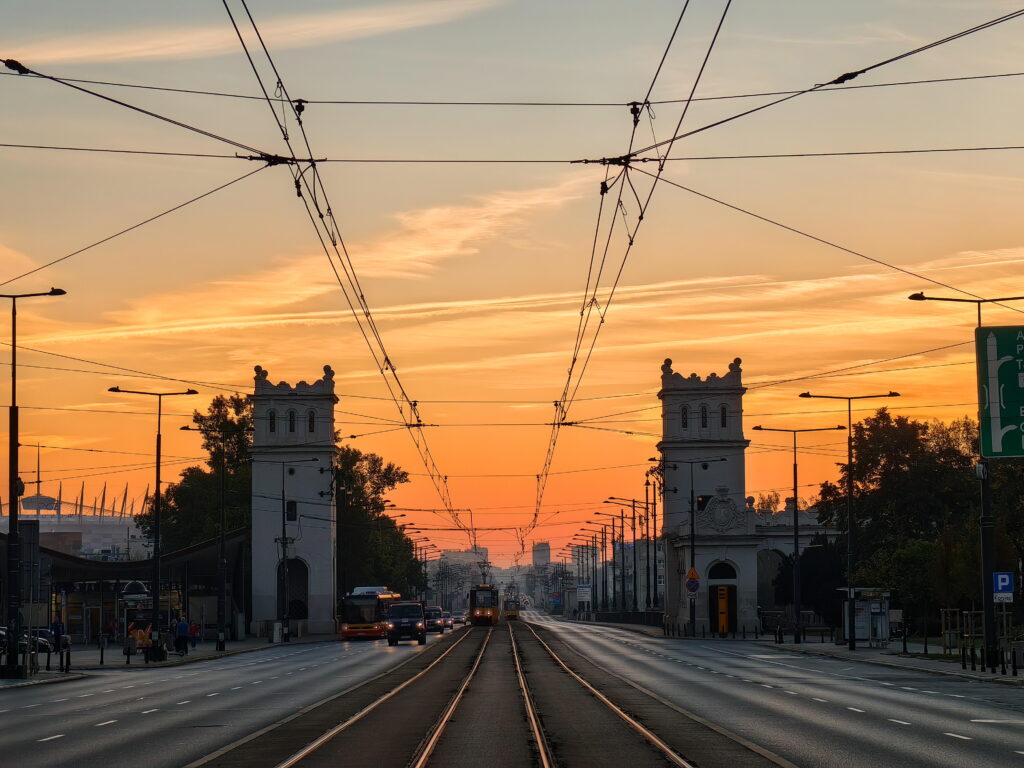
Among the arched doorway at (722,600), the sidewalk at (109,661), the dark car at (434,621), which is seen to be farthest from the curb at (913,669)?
the dark car at (434,621)

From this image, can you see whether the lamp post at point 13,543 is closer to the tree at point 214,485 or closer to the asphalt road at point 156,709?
the asphalt road at point 156,709

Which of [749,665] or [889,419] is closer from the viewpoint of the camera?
[749,665]

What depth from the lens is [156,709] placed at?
3050 cm

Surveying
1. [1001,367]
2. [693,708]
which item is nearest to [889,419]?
[1001,367]

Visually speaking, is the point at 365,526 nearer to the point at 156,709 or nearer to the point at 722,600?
the point at 722,600

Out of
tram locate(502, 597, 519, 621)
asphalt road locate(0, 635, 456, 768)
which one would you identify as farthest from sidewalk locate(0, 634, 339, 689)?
tram locate(502, 597, 519, 621)

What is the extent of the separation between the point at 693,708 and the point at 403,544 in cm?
14162

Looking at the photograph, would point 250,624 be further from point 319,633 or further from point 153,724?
point 153,724

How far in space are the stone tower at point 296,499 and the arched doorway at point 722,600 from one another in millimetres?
27448

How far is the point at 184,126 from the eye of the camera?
82.7 ft

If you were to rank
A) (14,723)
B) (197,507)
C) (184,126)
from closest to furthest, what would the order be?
(184,126) < (14,723) < (197,507)

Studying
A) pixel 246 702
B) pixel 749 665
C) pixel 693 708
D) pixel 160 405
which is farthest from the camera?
pixel 160 405

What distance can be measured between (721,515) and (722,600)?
18.7 feet

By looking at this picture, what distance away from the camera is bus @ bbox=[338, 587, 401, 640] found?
93812 millimetres
